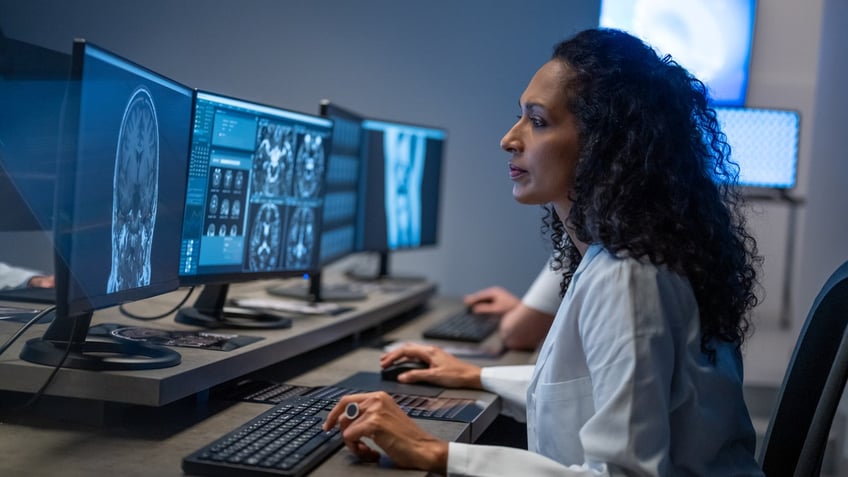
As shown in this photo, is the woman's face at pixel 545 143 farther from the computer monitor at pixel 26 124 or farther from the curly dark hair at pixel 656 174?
the computer monitor at pixel 26 124

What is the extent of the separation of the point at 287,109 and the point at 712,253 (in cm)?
99

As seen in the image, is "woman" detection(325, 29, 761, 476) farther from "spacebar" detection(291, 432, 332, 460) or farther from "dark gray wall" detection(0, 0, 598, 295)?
"dark gray wall" detection(0, 0, 598, 295)

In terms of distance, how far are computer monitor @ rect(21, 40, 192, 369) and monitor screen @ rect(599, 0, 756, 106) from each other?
1.81 meters

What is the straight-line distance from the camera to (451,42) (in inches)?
135

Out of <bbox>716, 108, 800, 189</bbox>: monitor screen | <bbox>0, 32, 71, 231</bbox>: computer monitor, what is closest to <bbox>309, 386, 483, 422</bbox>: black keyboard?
<bbox>0, 32, 71, 231</bbox>: computer monitor

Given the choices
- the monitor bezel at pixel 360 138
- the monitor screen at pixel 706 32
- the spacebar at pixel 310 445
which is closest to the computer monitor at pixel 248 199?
the monitor bezel at pixel 360 138

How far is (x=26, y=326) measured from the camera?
1.41 metres

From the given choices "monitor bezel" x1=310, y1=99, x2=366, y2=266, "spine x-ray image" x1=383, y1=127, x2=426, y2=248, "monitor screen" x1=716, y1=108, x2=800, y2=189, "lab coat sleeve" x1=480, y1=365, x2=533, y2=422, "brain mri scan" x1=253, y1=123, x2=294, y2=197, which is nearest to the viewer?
"lab coat sleeve" x1=480, y1=365, x2=533, y2=422

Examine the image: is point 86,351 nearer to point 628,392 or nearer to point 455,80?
point 628,392

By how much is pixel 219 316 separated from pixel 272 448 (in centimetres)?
71

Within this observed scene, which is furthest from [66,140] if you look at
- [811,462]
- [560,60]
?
[811,462]

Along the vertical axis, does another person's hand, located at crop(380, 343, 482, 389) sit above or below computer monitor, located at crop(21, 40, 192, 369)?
below

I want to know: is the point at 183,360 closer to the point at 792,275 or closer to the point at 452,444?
the point at 452,444

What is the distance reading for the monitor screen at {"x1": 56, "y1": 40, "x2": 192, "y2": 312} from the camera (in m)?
1.17
